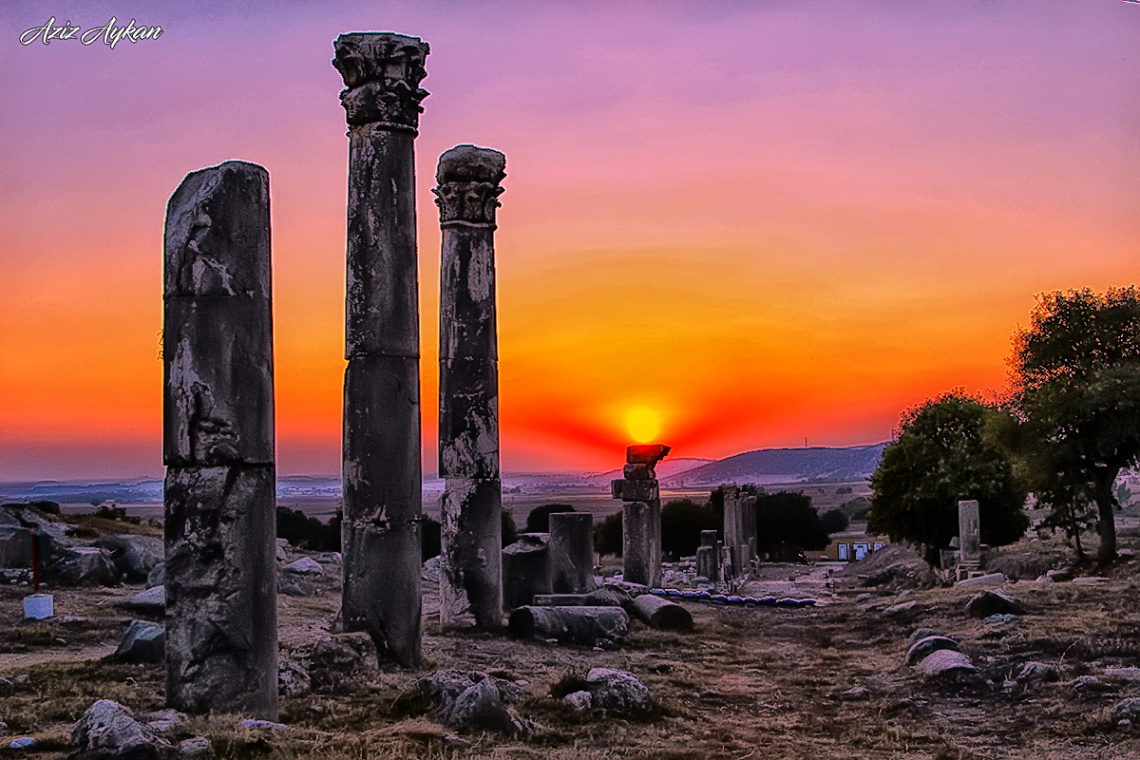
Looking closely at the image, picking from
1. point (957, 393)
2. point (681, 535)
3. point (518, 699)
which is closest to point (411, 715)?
point (518, 699)

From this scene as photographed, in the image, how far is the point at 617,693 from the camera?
12031mm

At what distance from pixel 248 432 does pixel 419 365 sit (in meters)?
4.87

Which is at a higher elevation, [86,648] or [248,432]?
[248,432]

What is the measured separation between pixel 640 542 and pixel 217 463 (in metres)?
22.1

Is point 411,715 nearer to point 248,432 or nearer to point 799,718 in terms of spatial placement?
point 248,432

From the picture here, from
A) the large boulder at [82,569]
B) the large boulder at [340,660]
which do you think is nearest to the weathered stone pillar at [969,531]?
the large boulder at [82,569]

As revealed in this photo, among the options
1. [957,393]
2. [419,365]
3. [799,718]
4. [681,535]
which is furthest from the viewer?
[681,535]

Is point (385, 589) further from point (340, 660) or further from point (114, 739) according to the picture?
point (114, 739)

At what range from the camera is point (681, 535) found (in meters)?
63.3

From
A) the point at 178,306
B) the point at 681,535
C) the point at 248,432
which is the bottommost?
the point at 681,535

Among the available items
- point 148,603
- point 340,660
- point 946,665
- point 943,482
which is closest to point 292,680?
point 340,660

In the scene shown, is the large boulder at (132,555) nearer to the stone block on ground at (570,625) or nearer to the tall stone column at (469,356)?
the tall stone column at (469,356)

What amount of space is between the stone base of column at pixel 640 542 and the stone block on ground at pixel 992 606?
12550 millimetres

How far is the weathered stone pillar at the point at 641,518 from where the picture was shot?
31797 mm
